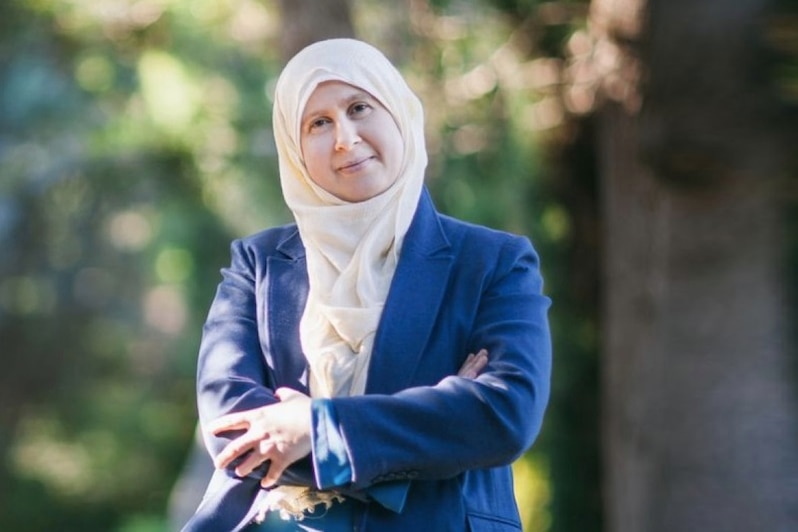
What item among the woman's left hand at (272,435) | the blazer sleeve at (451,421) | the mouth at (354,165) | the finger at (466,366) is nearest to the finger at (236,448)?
the woman's left hand at (272,435)

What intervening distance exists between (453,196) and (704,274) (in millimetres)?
1196

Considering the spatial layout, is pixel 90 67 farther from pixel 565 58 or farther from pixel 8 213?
pixel 8 213

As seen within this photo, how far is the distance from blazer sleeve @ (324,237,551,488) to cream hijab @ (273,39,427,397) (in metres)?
0.13

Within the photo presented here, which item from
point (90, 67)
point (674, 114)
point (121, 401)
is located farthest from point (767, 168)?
point (121, 401)

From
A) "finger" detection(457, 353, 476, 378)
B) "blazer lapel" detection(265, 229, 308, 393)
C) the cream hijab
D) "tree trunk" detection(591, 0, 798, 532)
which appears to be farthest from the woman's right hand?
"tree trunk" detection(591, 0, 798, 532)

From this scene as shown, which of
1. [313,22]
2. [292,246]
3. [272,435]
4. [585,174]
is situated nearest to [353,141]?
[292,246]

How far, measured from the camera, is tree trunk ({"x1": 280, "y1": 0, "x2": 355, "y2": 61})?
20.4 ft

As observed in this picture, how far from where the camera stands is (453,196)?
748 cm

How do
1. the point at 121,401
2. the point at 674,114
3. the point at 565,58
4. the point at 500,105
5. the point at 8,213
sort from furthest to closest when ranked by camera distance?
the point at 121,401
the point at 8,213
the point at 565,58
the point at 500,105
the point at 674,114

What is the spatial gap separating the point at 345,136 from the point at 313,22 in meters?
3.71

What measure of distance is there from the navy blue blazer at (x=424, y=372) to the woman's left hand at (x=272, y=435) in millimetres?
34

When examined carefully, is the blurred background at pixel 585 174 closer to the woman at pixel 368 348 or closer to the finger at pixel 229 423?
the woman at pixel 368 348

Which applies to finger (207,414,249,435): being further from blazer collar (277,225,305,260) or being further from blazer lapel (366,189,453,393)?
blazer collar (277,225,305,260)

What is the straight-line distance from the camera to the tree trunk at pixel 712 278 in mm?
6738
